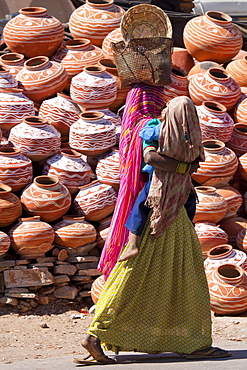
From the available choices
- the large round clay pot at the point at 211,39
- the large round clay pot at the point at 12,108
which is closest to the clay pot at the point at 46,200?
the large round clay pot at the point at 12,108

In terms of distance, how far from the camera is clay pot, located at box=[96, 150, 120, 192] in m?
6.64

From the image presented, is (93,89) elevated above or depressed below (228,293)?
above

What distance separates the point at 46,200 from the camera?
624 centimetres

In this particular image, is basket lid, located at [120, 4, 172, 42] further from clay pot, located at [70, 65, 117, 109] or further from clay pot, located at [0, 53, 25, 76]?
clay pot, located at [0, 53, 25, 76]

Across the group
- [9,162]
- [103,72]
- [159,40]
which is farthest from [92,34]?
[159,40]

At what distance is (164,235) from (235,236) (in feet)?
10.3

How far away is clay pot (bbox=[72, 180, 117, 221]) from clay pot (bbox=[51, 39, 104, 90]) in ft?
4.87

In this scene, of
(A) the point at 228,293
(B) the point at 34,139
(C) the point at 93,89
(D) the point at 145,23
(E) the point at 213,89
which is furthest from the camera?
(E) the point at 213,89

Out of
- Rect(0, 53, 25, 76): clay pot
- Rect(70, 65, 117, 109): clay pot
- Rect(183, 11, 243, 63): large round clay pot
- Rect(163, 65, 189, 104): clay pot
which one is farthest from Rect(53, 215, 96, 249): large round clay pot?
Rect(183, 11, 243, 63): large round clay pot

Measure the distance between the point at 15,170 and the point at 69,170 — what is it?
19.8 inches

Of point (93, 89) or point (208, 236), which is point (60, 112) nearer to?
point (93, 89)

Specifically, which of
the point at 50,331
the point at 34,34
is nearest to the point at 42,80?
the point at 34,34

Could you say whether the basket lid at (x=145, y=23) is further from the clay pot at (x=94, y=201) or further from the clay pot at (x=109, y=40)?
the clay pot at (x=109, y=40)

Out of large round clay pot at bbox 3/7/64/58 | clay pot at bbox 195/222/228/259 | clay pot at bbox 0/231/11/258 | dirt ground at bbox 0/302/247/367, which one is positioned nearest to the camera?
dirt ground at bbox 0/302/247/367
